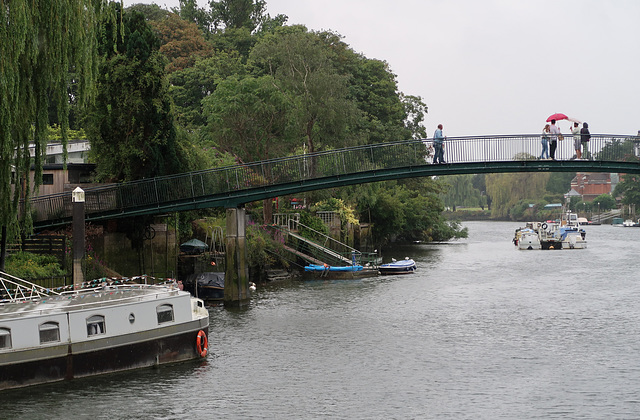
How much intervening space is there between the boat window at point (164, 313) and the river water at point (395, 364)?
1669 mm

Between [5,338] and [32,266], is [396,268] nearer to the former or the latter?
[32,266]

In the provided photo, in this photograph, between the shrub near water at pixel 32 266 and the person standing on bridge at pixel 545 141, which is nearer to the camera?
the shrub near water at pixel 32 266

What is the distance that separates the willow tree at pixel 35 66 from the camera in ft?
84.9

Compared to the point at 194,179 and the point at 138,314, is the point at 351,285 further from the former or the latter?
the point at 138,314

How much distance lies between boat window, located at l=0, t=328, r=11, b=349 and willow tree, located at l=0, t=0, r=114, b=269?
4.98 metres

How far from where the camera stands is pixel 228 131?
69.9m

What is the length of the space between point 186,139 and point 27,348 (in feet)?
93.7

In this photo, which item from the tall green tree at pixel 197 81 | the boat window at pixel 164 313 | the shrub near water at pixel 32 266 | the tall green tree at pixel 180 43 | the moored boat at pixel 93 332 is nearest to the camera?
the moored boat at pixel 93 332

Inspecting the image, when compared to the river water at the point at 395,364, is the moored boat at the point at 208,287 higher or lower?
higher

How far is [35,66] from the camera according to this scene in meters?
27.5

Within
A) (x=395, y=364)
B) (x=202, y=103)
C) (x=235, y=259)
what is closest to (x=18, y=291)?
(x=395, y=364)

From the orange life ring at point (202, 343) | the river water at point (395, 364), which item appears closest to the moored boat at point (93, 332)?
the orange life ring at point (202, 343)

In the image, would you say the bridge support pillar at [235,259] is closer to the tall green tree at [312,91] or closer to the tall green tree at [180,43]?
the tall green tree at [312,91]

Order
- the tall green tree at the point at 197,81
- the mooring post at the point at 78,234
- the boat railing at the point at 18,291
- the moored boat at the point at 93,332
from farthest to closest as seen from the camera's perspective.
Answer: the tall green tree at the point at 197,81, the mooring post at the point at 78,234, the boat railing at the point at 18,291, the moored boat at the point at 93,332
